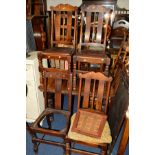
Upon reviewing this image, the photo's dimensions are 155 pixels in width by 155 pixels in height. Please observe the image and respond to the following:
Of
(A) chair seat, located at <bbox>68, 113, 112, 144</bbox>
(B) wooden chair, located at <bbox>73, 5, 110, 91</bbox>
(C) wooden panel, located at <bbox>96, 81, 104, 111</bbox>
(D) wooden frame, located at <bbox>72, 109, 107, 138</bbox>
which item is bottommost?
(A) chair seat, located at <bbox>68, 113, 112, 144</bbox>

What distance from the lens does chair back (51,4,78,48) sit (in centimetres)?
226

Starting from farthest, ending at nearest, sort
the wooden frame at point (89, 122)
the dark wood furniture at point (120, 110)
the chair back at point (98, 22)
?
the chair back at point (98, 22) → the wooden frame at point (89, 122) → the dark wood furniture at point (120, 110)

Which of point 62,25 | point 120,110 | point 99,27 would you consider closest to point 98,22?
point 99,27

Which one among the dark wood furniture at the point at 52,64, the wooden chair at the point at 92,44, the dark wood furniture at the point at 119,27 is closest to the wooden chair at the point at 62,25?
the wooden chair at the point at 92,44

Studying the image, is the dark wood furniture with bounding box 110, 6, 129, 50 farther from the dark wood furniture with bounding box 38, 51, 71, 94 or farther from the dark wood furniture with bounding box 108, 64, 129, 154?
the dark wood furniture with bounding box 108, 64, 129, 154

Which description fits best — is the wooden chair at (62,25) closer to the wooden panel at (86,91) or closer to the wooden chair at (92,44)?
the wooden chair at (92,44)

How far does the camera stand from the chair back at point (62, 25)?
2.26 metres

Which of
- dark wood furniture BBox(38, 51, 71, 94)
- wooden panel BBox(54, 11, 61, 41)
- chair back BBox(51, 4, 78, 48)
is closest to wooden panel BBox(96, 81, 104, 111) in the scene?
dark wood furniture BBox(38, 51, 71, 94)

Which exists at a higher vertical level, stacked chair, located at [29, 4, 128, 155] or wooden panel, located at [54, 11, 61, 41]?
wooden panel, located at [54, 11, 61, 41]

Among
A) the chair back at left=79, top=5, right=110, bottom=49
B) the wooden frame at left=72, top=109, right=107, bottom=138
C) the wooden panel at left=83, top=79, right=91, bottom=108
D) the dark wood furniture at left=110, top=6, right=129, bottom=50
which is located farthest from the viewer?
the dark wood furniture at left=110, top=6, right=129, bottom=50
